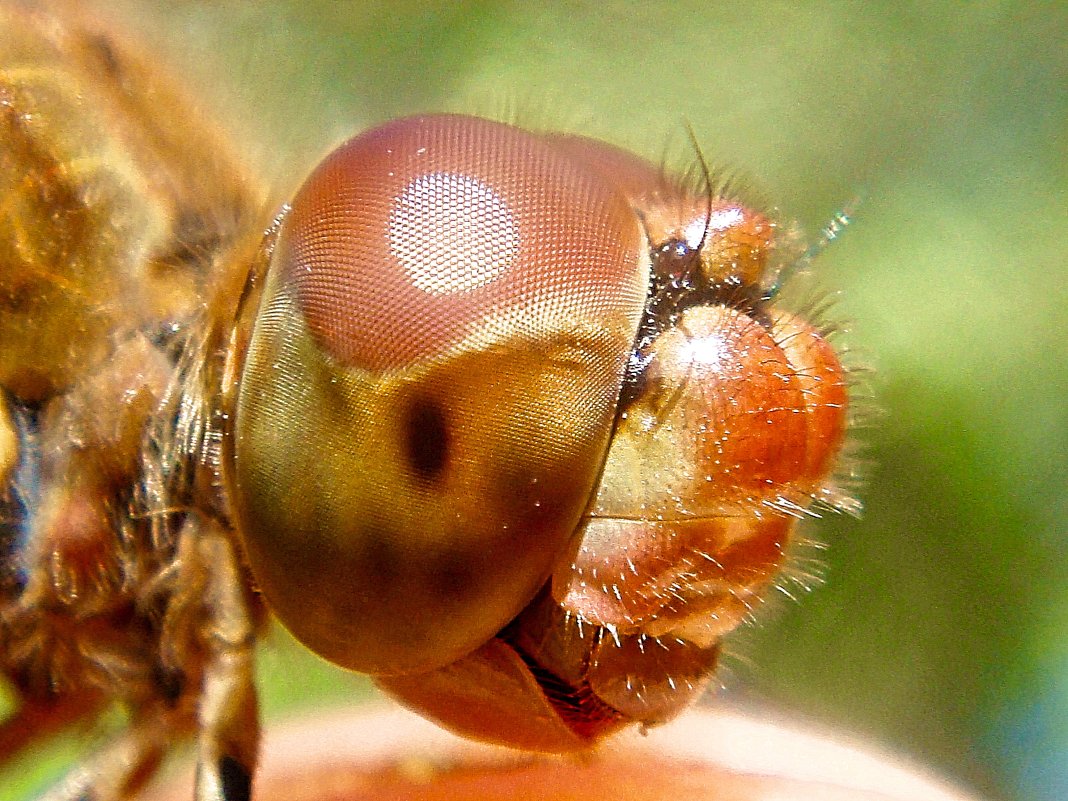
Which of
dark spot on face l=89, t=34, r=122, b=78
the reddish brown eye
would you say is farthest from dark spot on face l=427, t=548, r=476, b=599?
dark spot on face l=89, t=34, r=122, b=78

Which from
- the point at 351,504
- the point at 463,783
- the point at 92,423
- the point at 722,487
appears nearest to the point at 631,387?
the point at 722,487

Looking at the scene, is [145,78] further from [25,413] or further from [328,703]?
[328,703]

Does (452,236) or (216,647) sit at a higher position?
(452,236)

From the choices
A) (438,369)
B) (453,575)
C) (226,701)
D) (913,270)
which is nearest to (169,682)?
(226,701)

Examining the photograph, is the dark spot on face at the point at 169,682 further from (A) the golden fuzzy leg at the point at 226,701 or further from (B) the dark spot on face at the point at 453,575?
(B) the dark spot on face at the point at 453,575

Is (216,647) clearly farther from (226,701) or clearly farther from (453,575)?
(453,575)

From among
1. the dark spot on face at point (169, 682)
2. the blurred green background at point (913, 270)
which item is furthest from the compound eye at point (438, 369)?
the blurred green background at point (913, 270)
